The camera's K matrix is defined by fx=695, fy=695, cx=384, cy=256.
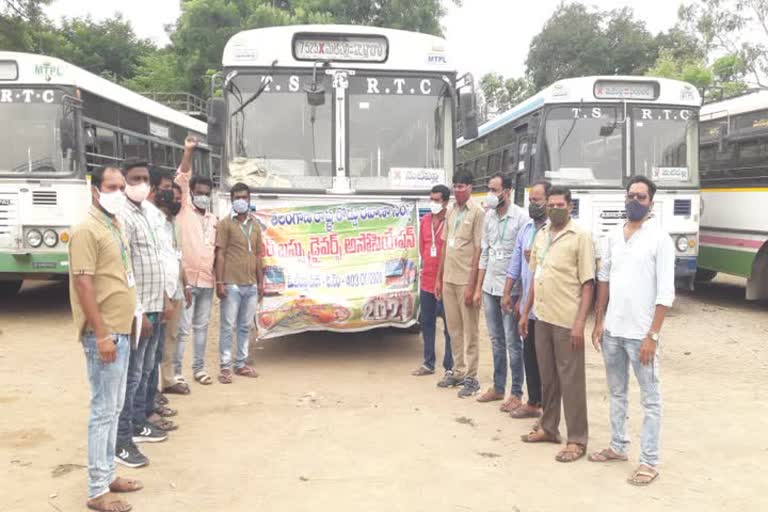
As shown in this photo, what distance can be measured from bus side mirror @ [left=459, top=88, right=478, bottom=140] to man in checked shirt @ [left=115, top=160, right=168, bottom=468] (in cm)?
422

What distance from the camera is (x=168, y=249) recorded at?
17.1 feet

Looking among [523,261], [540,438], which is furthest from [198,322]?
[540,438]

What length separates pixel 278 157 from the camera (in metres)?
7.66

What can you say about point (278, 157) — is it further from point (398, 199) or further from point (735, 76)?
point (735, 76)

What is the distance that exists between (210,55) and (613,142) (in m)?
23.5

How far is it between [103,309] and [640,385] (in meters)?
3.35

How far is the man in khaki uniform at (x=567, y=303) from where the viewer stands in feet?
15.9

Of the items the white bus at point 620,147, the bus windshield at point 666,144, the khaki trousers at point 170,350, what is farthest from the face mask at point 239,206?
the bus windshield at point 666,144

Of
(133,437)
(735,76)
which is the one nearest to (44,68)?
(133,437)

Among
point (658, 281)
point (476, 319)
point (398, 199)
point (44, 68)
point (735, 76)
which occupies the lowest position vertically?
point (476, 319)

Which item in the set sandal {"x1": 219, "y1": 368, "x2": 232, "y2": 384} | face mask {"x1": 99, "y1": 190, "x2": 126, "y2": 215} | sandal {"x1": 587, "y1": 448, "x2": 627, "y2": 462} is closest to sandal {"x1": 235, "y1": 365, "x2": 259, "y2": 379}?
sandal {"x1": 219, "y1": 368, "x2": 232, "y2": 384}

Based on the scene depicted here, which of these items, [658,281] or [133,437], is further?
[133,437]

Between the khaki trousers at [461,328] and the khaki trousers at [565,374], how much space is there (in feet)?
4.53

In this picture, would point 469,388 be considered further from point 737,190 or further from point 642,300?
point 737,190
